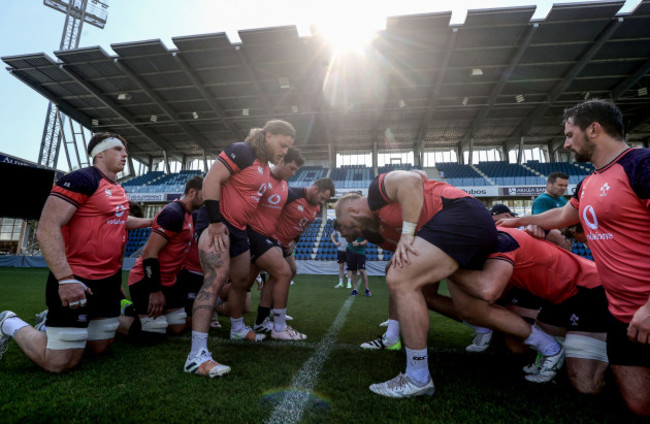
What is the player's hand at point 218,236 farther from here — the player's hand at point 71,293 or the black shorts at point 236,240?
the player's hand at point 71,293

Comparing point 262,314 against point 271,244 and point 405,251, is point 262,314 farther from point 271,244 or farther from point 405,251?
point 405,251

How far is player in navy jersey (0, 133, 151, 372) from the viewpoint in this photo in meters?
2.18

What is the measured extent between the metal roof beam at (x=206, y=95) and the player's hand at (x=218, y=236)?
16.6m

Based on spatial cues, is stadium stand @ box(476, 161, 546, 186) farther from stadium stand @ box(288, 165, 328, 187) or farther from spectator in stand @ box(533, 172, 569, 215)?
spectator in stand @ box(533, 172, 569, 215)

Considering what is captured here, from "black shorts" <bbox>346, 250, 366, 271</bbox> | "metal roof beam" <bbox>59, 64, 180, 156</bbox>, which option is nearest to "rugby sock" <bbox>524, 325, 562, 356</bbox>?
"black shorts" <bbox>346, 250, 366, 271</bbox>

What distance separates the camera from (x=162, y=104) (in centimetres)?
1916

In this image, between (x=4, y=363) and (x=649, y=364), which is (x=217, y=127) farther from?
(x=649, y=364)

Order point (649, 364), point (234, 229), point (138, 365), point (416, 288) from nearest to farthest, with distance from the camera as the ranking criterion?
1. point (649, 364)
2. point (416, 288)
3. point (138, 365)
4. point (234, 229)

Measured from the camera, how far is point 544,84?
17172 millimetres

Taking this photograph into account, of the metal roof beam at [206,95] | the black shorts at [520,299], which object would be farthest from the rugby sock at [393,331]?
the metal roof beam at [206,95]

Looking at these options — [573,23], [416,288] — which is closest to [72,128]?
[416,288]

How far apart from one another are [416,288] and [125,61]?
19.7m

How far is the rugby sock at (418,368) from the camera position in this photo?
6.25 ft

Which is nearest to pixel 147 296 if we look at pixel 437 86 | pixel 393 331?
pixel 393 331
